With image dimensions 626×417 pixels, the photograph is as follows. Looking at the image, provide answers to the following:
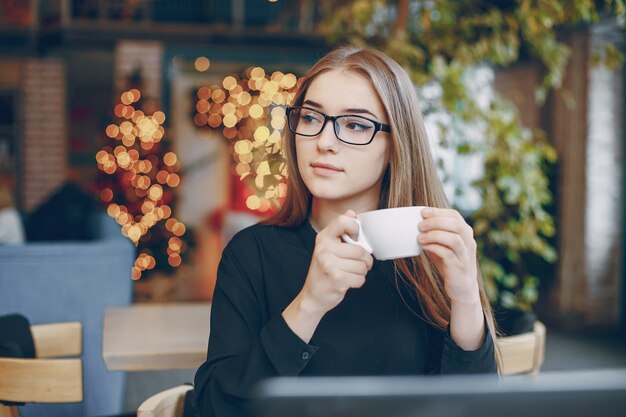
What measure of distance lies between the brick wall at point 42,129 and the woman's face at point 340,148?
24.8 ft

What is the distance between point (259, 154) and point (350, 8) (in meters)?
1.11

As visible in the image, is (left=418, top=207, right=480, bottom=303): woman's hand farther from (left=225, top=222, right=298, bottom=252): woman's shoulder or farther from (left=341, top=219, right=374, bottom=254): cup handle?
(left=225, top=222, right=298, bottom=252): woman's shoulder

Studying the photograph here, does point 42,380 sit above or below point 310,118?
below

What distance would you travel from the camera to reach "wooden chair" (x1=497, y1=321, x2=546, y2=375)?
1686mm

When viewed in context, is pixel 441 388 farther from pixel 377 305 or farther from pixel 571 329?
pixel 571 329

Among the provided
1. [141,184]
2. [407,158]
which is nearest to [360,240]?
[407,158]

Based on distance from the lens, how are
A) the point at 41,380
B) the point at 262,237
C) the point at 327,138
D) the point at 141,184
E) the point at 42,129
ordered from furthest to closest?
the point at 42,129
the point at 141,184
the point at 41,380
the point at 262,237
the point at 327,138

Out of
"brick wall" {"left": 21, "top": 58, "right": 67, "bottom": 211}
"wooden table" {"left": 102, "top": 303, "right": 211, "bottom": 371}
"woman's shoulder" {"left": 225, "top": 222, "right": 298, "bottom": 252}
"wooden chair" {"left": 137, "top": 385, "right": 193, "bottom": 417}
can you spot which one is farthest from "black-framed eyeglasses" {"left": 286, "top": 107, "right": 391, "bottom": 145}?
"brick wall" {"left": 21, "top": 58, "right": 67, "bottom": 211}

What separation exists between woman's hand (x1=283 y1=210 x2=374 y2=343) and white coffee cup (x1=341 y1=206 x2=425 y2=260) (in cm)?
2

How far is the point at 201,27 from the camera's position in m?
7.65

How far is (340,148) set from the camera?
1.14 metres

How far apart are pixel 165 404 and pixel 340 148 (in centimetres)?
56

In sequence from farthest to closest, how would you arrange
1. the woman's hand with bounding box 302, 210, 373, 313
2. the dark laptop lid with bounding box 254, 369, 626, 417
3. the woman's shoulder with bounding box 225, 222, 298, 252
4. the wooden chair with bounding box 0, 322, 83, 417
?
1. the wooden chair with bounding box 0, 322, 83, 417
2. the woman's shoulder with bounding box 225, 222, 298, 252
3. the woman's hand with bounding box 302, 210, 373, 313
4. the dark laptop lid with bounding box 254, 369, 626, 417

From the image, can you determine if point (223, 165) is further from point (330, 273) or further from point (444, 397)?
point (444, 397)
